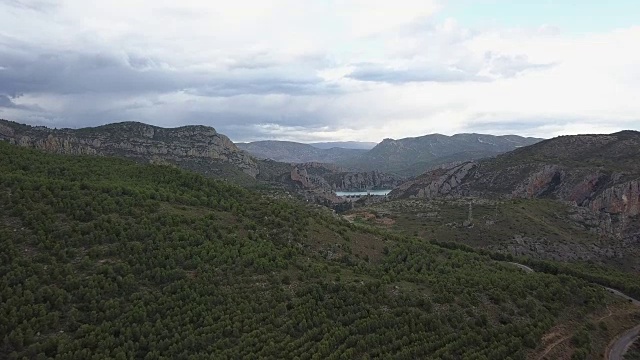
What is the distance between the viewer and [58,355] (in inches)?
965

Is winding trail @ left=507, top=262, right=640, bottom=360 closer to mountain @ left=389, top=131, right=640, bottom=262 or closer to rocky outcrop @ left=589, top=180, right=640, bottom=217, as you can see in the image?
mountain @ left=389, top=131, right=640, bottom=262

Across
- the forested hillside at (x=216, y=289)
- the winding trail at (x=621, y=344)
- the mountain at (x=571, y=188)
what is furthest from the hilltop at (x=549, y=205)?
the forested hillside at (x=216, y=289)

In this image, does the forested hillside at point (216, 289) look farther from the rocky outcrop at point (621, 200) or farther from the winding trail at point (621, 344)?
the rocky outcrop at point (621, 200)

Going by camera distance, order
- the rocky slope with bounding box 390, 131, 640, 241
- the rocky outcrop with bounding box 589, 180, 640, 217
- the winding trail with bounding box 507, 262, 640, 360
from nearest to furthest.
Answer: the winding trail with bounding box 507, 262, 640, 360 < the rocky slope with bounding box 390, 131, 640, 241 < the rocky outcrop with bounding box 589, 180, 640, 217

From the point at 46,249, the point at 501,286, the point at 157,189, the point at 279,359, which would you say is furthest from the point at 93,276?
the point at 501,286

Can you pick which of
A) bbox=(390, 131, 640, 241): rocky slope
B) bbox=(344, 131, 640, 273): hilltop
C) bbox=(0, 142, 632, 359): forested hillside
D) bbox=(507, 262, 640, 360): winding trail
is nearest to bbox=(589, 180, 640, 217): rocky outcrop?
bbox=(390, 131, 640, 241): rocky slope

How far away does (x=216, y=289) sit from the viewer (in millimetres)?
34781

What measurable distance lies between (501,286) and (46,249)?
41.7 meters

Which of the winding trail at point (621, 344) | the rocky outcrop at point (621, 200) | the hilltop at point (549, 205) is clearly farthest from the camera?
the rocky outcrop at point (621, 200)

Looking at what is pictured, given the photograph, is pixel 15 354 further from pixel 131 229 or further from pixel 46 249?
pixel 131 229

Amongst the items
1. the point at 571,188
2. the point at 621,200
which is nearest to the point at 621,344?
the point at 621,200

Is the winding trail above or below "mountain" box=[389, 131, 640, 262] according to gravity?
below

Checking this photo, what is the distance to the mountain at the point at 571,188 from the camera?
107m

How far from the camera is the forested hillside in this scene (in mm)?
28188
